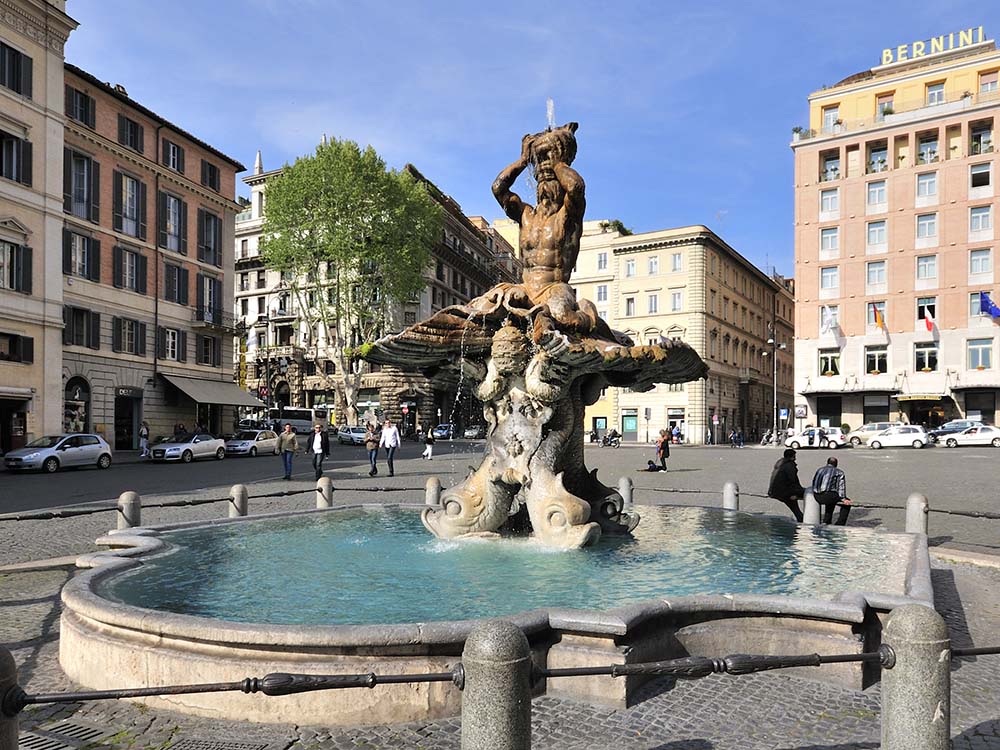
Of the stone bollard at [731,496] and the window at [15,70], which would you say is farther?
the window at [15,70]

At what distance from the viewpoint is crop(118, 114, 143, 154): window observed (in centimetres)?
3453

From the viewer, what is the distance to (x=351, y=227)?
41.2 metres

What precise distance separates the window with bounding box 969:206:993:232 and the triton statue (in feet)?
155

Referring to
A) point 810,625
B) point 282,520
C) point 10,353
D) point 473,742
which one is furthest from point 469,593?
point 10,353

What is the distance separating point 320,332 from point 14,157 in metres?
33.2

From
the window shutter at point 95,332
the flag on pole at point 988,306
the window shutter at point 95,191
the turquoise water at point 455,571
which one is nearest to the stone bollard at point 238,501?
the turquoise water at point 455,571

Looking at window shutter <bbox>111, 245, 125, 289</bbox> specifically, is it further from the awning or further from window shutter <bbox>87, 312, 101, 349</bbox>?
the awning

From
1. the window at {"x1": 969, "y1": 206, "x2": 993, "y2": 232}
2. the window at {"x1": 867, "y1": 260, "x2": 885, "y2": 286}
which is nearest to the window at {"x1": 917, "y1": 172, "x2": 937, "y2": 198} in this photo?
the window at {"x1": 969, "y1": 206, "x2": 993, "y2": 232}

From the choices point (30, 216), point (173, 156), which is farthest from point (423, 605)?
point (173, 156)

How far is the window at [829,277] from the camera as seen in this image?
51.1 m

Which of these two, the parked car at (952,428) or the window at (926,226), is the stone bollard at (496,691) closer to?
the parked car at (952,428)

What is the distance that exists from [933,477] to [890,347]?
3034 cm

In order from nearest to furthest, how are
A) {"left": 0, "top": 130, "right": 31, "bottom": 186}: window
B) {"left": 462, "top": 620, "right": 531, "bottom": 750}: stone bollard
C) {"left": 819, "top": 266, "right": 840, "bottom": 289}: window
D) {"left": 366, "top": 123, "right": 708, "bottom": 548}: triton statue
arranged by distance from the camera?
{"left": 462, "top": 620, "right": 531, "bottom": 750}: stone bollard, {"left": 366, "top": 123, "right": 708, "bottom": 548}: triton statue, {"left": 0, "top": 130, "right": 31, "bottom": 186}: window, {"left": 819, "top": 266, "right": 840, "bottom": 289}: window

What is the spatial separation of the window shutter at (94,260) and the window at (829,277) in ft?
143
